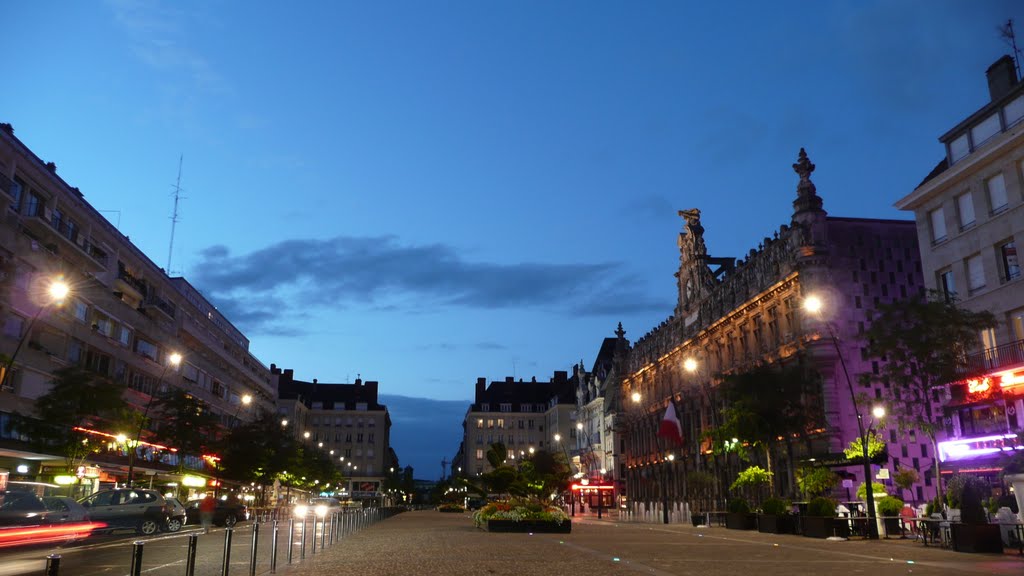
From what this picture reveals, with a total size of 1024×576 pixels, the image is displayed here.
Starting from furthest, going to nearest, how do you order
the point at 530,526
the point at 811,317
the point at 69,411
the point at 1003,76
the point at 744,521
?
the point at 811,317, the point at 744,521, the point at 69,411, the point at 1003,76, the point at 530,526

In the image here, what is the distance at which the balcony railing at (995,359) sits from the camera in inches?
1286

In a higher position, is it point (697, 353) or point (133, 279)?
point (133, 279)

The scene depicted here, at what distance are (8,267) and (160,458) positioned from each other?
83.0ft

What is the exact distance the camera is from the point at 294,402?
5472 inches

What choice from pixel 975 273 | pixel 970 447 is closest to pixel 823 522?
pixel 970 447

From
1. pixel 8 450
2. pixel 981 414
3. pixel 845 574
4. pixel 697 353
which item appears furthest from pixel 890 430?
pixel 8 450

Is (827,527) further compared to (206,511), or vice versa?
(206,511)

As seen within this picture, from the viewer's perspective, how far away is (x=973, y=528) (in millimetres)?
22422

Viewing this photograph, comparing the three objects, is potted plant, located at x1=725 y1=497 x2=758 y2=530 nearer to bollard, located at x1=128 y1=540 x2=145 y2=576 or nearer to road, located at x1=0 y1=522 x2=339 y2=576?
road, located at x1=0 y1=522 x2=339 y2=576

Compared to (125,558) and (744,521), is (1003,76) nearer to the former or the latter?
(744,521)

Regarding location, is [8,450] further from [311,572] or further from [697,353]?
[697,353]

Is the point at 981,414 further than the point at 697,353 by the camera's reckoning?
No

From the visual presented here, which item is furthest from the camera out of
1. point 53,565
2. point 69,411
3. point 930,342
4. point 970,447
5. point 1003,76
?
point 69,411

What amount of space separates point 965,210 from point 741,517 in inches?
706
